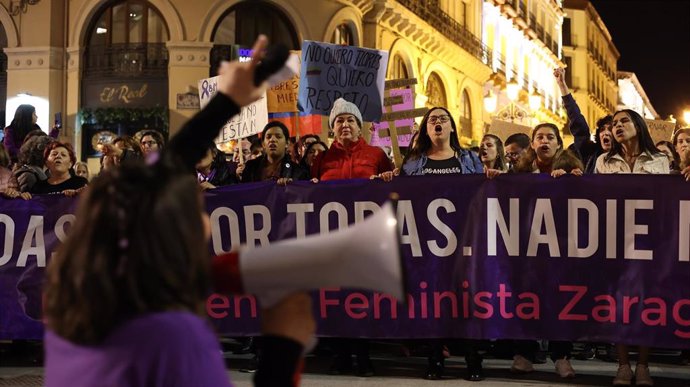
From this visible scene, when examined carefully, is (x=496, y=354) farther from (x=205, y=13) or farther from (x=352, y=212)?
(x=205, y=13)

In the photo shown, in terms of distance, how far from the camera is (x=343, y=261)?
1.70 m

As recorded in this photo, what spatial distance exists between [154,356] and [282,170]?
20.3ft

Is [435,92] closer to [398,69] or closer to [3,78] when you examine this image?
[398,69]

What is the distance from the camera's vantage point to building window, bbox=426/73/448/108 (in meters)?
34.3

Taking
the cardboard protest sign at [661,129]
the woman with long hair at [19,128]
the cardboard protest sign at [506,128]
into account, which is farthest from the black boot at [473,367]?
the cardboard protest sign at [661,129]

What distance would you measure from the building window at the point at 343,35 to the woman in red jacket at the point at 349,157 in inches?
764

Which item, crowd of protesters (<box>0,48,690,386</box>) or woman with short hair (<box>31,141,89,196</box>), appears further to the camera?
woman with short hair (<box>31,141,89,196</box>)

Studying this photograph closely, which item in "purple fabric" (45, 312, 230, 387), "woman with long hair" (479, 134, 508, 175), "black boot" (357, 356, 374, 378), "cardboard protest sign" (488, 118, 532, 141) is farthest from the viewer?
"cardboard protest sign" (488, 118, 532, 141)

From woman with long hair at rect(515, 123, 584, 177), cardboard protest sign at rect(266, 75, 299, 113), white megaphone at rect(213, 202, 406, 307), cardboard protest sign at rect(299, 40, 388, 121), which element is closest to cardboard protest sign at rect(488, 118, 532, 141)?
cardboard protest sign at rect(299, 40, 388, 121)

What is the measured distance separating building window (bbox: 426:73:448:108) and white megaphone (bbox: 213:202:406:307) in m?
31.7

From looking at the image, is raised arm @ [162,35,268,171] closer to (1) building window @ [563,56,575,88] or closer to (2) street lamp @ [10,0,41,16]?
(2) street lamp @ [10,0,41,16]

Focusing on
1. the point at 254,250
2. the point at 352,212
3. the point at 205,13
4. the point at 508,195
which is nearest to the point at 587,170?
the point at 508,195

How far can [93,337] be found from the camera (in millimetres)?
1633

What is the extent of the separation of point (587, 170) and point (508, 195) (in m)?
1.68
